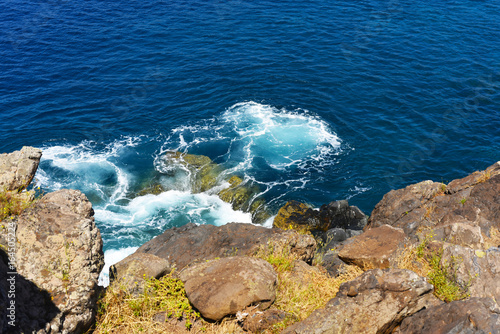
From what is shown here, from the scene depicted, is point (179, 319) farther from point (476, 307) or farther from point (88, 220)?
point (476, 307)

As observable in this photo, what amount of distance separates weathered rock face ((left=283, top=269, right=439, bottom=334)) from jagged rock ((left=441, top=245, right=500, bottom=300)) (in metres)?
1.39

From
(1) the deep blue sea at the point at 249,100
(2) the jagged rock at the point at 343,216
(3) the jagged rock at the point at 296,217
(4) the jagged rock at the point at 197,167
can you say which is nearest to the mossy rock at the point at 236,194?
(1) the deep blue sea at the point at 249,100

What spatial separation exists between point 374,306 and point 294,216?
52.7 ft

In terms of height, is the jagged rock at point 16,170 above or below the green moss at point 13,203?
below

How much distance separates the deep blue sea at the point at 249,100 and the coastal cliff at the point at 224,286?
14.3 metres

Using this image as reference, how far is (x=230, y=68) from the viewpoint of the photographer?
4200 cm

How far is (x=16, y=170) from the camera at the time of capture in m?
10.8

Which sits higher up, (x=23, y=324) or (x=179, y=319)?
(x=23, y=324)

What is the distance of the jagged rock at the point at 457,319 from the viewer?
23.8ft

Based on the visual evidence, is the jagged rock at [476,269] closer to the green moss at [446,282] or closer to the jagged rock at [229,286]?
the green moss at [446,282]

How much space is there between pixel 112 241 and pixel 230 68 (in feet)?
82.2

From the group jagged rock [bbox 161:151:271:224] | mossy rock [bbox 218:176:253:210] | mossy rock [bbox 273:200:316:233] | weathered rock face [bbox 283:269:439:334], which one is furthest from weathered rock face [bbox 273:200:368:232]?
weathered rock face [bbox 283:269:439:334]

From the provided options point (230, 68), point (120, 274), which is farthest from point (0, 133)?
point (120, 274)

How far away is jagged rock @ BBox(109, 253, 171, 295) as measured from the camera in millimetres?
9602
